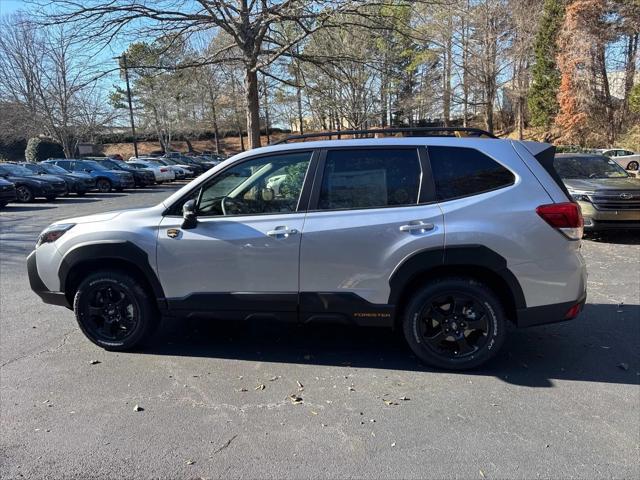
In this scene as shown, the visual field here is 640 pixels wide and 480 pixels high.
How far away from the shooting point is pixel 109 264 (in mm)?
4238

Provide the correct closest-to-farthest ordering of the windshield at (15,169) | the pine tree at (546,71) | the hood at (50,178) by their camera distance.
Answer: the hood at (50,178) → the windshield at (15,169) → the pine tree at (546,71)

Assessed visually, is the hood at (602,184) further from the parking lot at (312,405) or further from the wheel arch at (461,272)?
the wheel arch at (461,272)

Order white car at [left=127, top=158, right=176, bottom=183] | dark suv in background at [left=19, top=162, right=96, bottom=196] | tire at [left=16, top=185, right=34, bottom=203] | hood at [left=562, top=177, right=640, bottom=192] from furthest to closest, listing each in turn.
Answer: white car at [left=127, top=158, right=176, bottom=183]
dark suv in background at [left=19, top=162, right=96, bottom=196]
tire at [left=16, top=185, right=34, bottom=203]
hood at [left=562, top=177, right=640, bottom=192]

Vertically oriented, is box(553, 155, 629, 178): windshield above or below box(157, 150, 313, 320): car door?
above

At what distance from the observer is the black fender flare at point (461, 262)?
3.58m

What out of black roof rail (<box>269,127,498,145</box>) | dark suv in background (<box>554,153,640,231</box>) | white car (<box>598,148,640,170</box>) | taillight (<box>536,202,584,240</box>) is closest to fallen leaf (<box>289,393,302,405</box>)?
black roof rail (<box>269,127,498,145</box>)

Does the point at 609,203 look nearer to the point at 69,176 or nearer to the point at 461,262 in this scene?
the point at 461,262

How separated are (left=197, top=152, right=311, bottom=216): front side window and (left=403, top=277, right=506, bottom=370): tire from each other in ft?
4.44

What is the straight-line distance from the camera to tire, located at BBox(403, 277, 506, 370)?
12.1ft

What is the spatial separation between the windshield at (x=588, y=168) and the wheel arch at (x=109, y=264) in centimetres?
909

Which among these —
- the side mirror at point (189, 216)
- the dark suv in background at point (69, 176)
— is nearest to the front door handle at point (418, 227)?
the side mirror at point (189, 216)

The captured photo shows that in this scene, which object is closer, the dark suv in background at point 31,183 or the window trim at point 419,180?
the window trim at point 419,180

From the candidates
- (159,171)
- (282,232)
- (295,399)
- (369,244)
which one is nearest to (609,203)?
(369,244)

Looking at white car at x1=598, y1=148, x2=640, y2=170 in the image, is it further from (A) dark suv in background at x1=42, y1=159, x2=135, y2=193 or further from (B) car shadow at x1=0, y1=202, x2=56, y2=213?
(B) car shadow at x1=0, y1=202, x2=56, y2=213
